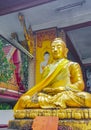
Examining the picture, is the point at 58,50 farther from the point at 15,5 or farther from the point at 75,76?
the point at 15,5

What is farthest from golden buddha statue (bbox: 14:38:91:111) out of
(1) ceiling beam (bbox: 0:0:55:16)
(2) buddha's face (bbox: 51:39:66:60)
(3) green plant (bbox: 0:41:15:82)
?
(3) green plant (bbox: 0:41:15:82)

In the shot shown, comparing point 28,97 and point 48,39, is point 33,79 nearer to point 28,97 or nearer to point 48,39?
point 48,39

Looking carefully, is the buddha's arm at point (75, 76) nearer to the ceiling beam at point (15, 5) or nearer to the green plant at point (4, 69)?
the ceiling beam at point (15, 5)

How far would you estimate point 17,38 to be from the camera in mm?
4570

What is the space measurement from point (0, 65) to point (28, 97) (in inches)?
67.6

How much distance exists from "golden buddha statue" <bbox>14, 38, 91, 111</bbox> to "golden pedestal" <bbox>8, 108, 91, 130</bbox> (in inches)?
3.3

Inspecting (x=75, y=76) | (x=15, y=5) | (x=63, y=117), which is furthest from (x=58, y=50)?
(x=15, y=5)

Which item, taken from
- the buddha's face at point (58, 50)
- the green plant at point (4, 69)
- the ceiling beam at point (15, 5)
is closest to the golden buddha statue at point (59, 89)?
the buddha's face at point (58, 50)

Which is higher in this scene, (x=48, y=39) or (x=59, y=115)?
(x=48, y=39)

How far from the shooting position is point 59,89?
2377 mm

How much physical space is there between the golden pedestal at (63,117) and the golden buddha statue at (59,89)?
0.08 meters

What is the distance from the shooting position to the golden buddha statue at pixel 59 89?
89.2 inches

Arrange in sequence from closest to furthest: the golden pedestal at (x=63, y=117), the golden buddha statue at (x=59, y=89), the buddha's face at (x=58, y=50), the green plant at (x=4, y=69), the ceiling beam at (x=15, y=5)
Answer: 1. the golden pedestal at (x=63, y=117)
2. the golden buddha statue at (x=59, y=89)
3. the buddha's face at (x=58, y=50)
4. the ceiling beam at (x=15, y=5)
5. the green plant at (x=4, y=69)

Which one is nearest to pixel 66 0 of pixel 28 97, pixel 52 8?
pixel 52 8
